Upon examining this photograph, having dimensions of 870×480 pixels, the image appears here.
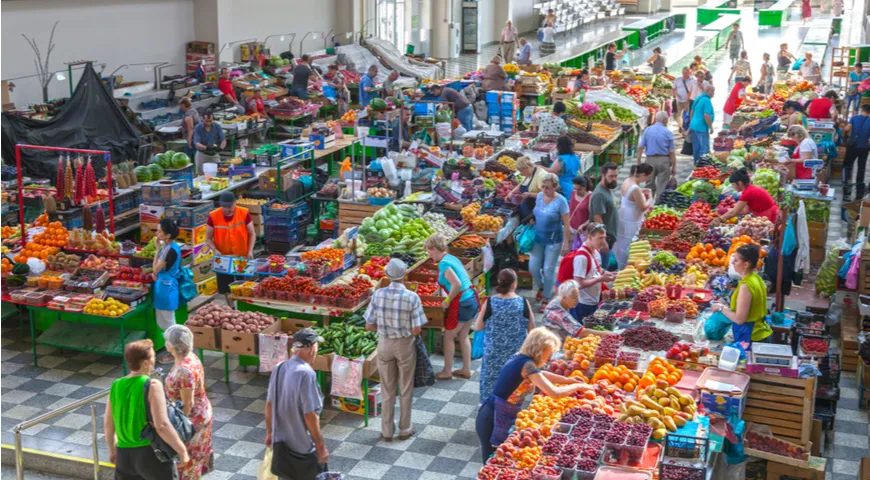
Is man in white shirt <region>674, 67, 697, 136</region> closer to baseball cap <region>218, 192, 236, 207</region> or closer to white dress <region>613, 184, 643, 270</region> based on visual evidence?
white dress <region>613, 184, 643, 270</region>

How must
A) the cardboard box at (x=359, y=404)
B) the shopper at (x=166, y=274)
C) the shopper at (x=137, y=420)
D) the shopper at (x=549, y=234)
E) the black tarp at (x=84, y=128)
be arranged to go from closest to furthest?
1. the shopper at (x=137, y=420)
2. the cardboard box at (x=359, y=404)
3. the shopper at (x=166, y=274)
4. the shopper at (x=549, y=234)
5. the black tarp at (x=84, y=128)

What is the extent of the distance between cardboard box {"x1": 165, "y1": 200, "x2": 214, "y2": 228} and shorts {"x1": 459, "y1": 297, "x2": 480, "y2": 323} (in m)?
4.13

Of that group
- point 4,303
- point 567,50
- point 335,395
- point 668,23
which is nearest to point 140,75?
point 4,303

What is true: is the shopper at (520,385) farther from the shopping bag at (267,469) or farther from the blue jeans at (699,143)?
the blue jeans at (699,143)

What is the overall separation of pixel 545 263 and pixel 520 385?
467 cm

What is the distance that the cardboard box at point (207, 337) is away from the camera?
9172mm

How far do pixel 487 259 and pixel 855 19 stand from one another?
39431mm

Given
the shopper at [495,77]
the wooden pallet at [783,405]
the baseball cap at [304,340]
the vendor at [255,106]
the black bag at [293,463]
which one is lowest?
the black bag at [293,463]

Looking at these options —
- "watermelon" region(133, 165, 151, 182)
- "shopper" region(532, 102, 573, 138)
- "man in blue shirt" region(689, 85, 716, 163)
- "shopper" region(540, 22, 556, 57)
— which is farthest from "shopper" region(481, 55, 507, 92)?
"shopper" region(540, 22, 556, 57)

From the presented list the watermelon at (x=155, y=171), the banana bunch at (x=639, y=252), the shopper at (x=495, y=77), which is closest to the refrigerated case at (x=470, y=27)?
the shopper at (x=495, y=77)

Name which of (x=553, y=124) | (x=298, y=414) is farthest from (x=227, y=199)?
(x=553, y=124)

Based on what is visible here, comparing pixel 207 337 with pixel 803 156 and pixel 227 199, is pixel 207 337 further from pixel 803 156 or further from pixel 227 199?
pixel 803 156

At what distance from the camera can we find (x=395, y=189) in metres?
13.2

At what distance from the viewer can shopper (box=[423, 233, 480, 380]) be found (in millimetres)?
9086
